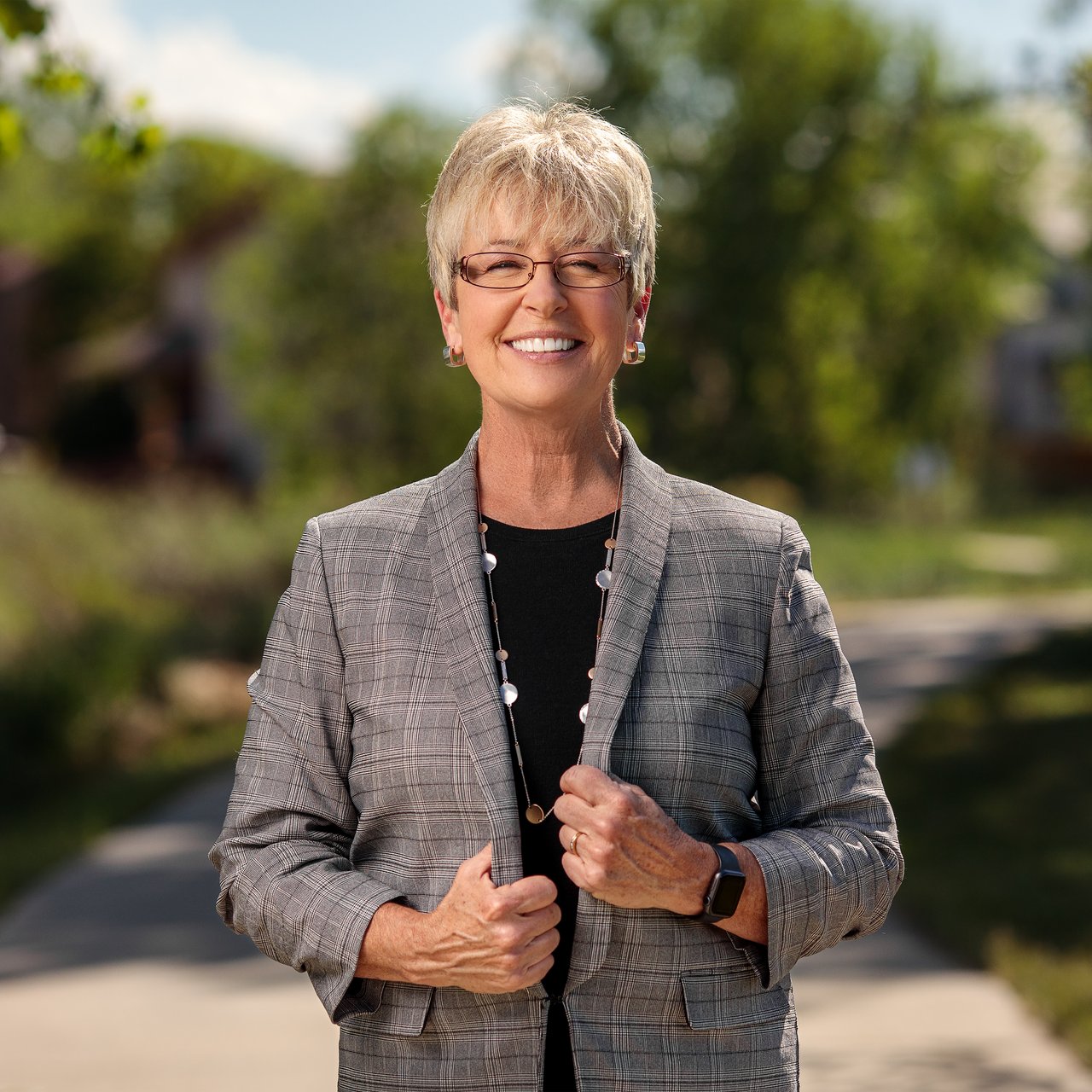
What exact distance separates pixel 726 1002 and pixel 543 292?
946 mm

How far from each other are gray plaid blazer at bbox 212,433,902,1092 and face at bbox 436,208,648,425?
19cm

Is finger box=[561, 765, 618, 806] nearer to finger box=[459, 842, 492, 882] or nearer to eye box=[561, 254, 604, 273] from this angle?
finger box=[459, 842, 492, 882]

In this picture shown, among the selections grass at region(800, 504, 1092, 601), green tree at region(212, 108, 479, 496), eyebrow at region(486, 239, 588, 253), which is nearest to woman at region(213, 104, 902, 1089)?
eyebrow at region(486, 239, 588, 253)

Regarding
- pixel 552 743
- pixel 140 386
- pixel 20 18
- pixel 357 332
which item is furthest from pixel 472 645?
pixel 140 386

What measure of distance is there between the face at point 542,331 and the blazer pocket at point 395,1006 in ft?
2.53

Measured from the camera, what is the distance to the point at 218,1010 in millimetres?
5754

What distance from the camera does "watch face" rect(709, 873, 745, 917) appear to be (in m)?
2.00

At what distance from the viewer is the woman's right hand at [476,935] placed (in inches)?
77.0

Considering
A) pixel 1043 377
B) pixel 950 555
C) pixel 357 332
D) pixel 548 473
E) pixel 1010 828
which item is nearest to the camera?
pixel 548 473

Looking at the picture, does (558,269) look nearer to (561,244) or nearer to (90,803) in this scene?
(561,244)

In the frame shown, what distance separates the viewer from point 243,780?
2129 millimetres

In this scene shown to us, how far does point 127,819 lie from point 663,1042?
760 cm

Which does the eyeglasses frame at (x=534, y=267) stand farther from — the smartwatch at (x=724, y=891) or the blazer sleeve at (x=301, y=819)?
the smartwatch at (x=724, y=891)

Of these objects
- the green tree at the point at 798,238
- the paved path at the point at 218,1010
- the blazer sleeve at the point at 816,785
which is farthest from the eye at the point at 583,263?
the green tree at the point at 798,238
